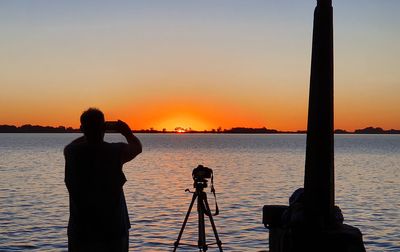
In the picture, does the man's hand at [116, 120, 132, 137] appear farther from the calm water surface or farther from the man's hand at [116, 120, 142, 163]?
the calm water surface

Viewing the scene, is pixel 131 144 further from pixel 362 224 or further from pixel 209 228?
pixel 362 224

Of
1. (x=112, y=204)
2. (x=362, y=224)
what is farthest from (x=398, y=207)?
(x=112, y=204)

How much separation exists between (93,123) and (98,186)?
1.39 ft

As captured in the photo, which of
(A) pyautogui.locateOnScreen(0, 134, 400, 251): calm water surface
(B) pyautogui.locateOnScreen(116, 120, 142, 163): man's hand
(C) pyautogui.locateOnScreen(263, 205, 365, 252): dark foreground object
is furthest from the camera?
(A) pyautogui.locateOnScreen(0, 134, 400, 251): calm water surface

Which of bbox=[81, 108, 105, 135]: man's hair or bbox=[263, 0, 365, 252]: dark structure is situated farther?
bbox=[263, 0, 365, 252]: dark structure

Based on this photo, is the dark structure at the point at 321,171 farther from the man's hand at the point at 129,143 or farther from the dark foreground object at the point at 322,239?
the man's hand at the point at 129,143

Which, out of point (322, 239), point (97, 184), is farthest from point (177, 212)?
point (97, 184)

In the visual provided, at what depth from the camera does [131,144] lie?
456 cm

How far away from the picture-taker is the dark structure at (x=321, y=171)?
5.73m

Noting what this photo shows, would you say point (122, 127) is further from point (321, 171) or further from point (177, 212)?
point (177, 212)

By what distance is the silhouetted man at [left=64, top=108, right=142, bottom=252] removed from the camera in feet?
15.0

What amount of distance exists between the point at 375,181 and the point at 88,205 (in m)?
36.5

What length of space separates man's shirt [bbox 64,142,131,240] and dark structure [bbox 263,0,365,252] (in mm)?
1902

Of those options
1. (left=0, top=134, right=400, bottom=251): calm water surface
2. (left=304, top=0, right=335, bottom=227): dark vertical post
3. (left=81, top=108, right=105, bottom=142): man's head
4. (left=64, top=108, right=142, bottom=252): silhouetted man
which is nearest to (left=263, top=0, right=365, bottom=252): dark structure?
(left=304, top=0, right=335, bottom=227): dark vertical post
